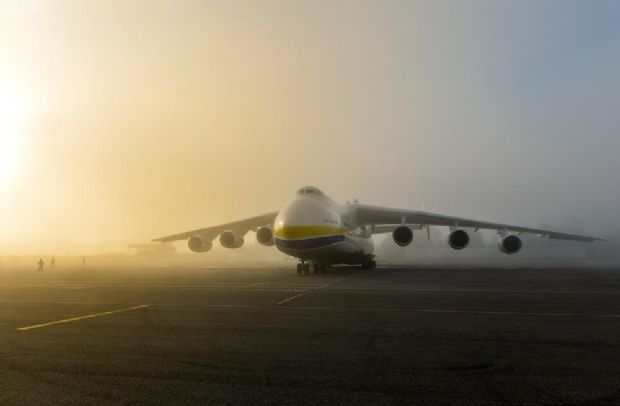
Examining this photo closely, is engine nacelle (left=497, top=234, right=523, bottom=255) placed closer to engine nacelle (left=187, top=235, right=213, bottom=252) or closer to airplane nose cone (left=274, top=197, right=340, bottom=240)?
airplane nose cone (left=274, top=197, right=340, bottom=240)

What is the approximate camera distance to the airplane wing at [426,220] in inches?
1119

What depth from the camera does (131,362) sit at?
17.9ft

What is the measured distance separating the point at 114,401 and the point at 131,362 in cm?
144

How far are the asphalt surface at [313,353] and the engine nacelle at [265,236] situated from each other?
16.5m

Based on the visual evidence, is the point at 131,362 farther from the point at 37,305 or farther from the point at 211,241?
the point at 211,241

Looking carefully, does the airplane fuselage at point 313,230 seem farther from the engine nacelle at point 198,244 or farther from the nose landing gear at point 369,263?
the engine nacelle at point 198,244

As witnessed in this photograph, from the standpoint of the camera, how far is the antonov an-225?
874 inches

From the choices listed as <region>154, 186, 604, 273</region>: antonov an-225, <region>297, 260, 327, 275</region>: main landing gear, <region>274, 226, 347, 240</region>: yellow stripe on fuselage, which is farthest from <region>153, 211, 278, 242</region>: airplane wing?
<region>274, 226, 347, 240</region>: yellow stripe on fuselage

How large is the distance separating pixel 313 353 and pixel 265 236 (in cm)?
2196

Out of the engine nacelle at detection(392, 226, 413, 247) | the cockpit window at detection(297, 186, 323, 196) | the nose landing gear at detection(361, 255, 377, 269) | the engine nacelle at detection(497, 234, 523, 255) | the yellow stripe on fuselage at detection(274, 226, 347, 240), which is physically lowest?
the nose landing gear at detection(361, 255, 377, 269)

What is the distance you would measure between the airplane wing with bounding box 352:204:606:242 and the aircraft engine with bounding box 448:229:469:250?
86cm

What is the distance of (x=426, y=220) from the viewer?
2991cm

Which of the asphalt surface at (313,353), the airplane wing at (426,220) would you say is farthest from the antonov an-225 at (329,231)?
the asphalt surface at (313,353)

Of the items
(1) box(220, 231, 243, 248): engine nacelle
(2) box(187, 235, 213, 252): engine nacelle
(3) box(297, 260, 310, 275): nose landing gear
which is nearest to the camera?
(3) box(297, 260, 310, 275): nose landing gear
